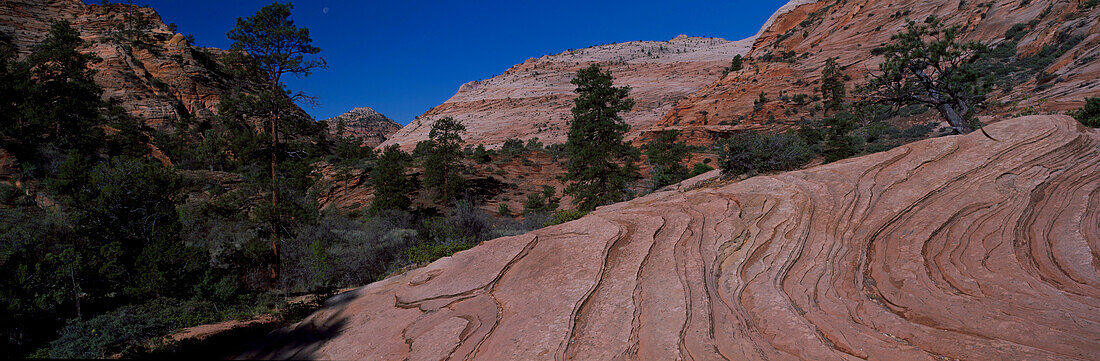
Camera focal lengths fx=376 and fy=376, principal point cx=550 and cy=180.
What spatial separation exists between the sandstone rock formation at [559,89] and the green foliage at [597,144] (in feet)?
163

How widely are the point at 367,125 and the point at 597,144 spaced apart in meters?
122

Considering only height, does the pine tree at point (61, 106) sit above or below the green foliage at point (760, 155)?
above

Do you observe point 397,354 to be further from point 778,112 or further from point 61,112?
point 778,112

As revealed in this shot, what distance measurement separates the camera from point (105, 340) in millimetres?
5238

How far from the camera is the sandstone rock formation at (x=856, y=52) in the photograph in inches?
804

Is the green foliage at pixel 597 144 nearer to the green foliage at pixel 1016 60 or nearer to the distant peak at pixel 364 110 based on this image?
the green foliage at pixel 1016 60

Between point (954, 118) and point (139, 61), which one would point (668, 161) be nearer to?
point (954, 118)

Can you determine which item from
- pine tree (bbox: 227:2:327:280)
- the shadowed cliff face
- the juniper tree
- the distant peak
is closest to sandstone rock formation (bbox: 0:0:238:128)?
pine tree (bbox: 227:2:327:280)

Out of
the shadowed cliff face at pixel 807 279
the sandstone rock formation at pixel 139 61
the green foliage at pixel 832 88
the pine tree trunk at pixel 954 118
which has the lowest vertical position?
the shadowed cliff face at pixel 807 279

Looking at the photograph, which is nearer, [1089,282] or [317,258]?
[1089,282]

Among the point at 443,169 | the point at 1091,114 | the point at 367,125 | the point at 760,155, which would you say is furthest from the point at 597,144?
the point at 367,125

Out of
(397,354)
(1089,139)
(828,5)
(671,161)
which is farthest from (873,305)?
(828,5)

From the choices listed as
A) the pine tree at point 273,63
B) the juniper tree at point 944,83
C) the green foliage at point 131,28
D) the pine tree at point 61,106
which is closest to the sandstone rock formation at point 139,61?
the green foliage at point 131,28

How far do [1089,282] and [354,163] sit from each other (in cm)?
4223
